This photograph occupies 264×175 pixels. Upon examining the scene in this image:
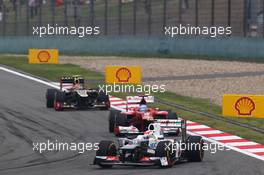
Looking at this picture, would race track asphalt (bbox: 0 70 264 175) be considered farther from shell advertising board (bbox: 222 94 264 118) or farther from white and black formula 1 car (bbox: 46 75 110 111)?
shell advertising board (bbox: 222 94 264 118)

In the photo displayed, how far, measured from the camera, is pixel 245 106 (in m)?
30.1

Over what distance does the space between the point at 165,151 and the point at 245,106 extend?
1075 centimetres

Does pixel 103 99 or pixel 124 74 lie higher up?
pixel 124 74

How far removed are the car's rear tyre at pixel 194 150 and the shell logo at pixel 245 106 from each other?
8.85 m

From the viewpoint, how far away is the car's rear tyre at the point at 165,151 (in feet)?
65.0

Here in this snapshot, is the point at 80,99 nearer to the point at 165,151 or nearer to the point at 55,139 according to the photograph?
the point at 55,139

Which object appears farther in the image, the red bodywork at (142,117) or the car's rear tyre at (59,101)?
the car's rear tyre at (59,101)

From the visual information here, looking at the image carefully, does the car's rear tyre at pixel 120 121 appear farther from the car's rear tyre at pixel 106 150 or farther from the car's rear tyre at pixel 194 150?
the car's rear tyre at pixel 106 150

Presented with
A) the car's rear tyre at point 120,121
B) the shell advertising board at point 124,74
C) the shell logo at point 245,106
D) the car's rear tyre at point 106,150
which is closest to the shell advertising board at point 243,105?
the shell logo at point 245,106

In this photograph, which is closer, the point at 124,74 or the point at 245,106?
the point at 245,106

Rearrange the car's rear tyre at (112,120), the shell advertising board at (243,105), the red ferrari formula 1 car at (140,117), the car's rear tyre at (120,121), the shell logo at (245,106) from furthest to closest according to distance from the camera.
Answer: the shell logo at (245,106)
the shell advertising board at (243,105)
the car's rear tyre at (112,120)
the car's rear tyre at (120,121)
the red ferrari formula 1 car at (140,117)

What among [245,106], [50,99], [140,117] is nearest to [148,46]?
[50,99]

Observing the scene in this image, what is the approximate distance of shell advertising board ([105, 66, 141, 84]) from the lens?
4128cm

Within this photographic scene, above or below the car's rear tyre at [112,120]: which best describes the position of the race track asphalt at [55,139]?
below
